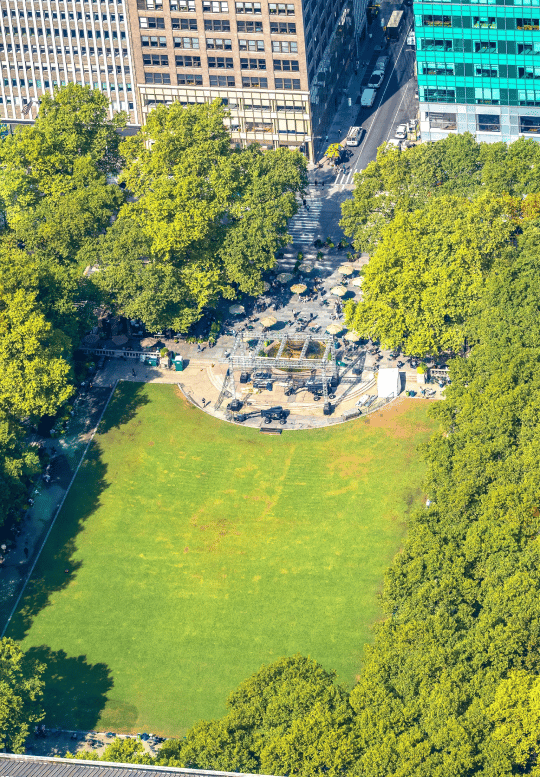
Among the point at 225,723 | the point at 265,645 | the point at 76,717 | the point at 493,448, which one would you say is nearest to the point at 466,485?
the point at 493,448

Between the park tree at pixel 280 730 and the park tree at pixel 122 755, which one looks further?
the park tree at pixel 122 755

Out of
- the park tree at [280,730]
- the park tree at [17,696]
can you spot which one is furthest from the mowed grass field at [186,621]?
the park tree at [280,730]

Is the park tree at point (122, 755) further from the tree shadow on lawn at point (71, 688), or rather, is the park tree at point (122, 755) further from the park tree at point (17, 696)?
the tree shadow on lawn at point (71, 688)

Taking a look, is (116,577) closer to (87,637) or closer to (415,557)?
(87,637)

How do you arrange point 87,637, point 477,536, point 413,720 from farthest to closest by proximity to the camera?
point 87,637 → point 477,536 → point 413,720

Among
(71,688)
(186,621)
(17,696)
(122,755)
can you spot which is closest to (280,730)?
(122,755)

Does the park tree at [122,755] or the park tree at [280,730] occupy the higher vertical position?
the park tree at [280,730]

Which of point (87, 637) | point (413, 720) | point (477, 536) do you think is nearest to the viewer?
point (413, 720)

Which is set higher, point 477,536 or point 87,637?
point 477,536

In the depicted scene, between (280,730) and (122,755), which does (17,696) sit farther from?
(280,730)
